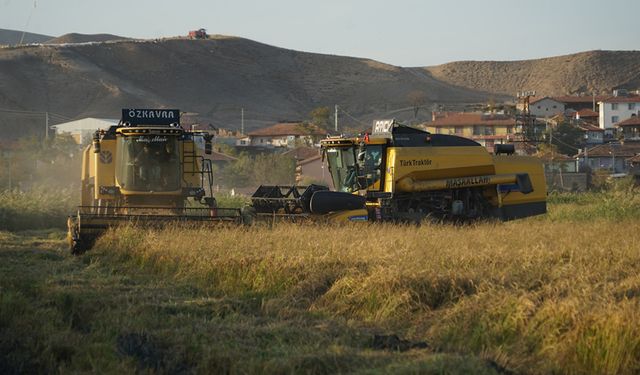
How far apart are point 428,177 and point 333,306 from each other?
38.8ft

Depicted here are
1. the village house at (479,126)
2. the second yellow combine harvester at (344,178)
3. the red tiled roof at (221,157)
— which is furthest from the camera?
the village house at (479,126)

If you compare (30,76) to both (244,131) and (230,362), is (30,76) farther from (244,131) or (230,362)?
(230,362)

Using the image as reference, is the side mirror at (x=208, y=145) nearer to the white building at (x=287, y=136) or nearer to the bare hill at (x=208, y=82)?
the white building at (x=287, y=136)

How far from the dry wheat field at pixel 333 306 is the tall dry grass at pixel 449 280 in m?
0.02

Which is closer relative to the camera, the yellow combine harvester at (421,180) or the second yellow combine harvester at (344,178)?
the second yellow combine harvester at (344,178)

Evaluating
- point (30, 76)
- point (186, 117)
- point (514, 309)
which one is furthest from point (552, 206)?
point (30, 76)

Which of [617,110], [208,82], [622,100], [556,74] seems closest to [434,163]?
[617,110]

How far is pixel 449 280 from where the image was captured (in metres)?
11.2

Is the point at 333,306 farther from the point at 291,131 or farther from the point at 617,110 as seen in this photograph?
the point at 617,110

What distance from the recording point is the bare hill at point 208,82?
109 meters

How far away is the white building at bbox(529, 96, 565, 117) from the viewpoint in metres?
105

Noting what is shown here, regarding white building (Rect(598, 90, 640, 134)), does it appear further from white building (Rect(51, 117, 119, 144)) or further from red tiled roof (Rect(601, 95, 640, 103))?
white building (Rect(51, 117, 119, 144))

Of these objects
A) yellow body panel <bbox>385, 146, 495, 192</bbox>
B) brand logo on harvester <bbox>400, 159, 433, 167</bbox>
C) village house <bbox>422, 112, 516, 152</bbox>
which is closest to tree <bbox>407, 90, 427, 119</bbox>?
village house <bbox>422, 112, 516, 152</bbox>

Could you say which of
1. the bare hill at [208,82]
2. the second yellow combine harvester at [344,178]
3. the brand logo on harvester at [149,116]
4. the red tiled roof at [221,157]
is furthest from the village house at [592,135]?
the brand logo on harvester at [149,116]
